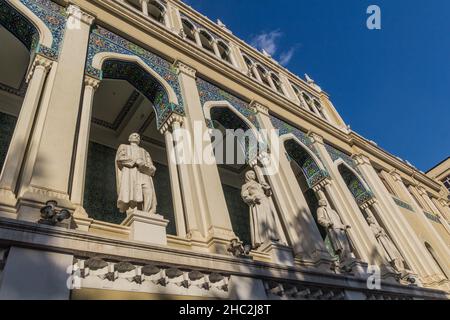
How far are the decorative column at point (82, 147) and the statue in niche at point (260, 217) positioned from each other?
3.48m

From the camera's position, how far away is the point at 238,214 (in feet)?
41.4

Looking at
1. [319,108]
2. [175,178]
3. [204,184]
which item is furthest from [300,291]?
[319,108]

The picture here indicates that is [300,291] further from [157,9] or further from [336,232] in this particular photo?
[157,9]

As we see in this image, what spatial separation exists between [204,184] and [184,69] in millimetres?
3968

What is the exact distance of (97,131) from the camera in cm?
1131

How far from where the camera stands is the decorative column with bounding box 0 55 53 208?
16.2 feet

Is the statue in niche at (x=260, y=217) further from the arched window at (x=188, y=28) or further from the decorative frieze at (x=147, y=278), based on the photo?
the arched window at (x=188, y=28)

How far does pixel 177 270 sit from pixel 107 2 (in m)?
7.46

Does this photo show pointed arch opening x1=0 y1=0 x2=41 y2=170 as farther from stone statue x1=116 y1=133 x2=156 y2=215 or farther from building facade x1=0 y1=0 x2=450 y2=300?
stone statue x1=116 y1=133 x2=156 y2=215

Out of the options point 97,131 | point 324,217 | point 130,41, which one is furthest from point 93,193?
point 324,217

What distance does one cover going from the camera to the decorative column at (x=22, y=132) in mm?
4941

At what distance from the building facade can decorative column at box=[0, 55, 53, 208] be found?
24 millimetres

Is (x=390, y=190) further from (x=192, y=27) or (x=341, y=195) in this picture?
(x=192, y=27)
